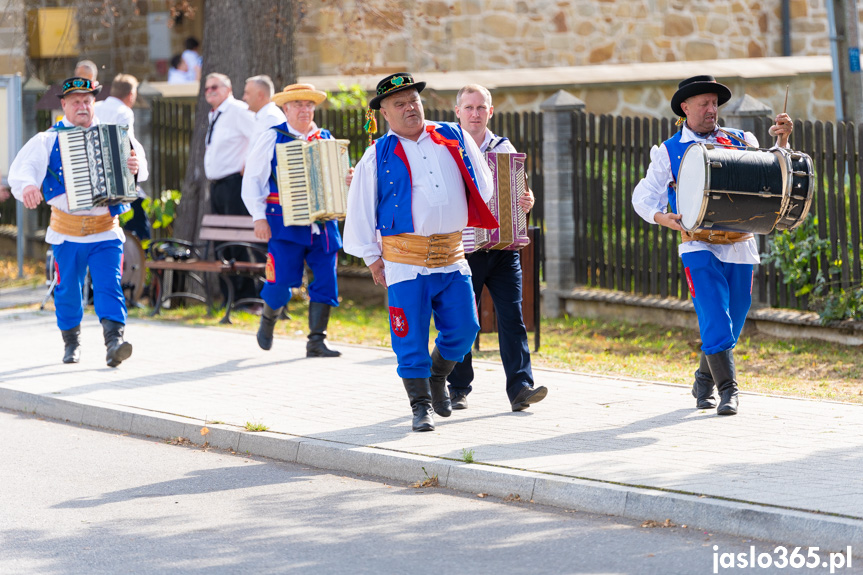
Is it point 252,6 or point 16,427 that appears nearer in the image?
point 16,427

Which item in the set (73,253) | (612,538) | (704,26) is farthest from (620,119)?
(704,26)

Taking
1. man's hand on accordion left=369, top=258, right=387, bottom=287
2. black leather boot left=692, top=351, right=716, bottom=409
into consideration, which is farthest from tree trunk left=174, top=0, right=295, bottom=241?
black leather boot left=692, top=351, right=716, bottom=409

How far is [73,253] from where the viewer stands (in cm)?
962

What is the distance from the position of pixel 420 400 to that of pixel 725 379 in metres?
1.80

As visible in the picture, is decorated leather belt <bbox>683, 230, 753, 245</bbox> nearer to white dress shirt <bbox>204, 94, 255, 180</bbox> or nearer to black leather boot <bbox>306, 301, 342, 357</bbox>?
black leather boot <bbox>306, 301, 342, 357</bbox>

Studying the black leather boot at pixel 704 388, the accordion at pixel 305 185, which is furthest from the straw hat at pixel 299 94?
the black leather boot at pixel 704 388

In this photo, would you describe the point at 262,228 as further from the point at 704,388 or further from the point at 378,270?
the point at 704,388

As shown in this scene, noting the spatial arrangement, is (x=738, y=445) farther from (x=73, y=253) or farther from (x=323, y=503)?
(x=73, y=253)

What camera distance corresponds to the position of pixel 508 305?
7.92m

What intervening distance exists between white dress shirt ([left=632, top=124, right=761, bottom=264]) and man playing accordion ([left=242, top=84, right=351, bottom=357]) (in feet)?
10.7

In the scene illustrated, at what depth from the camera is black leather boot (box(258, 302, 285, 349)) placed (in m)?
10.2

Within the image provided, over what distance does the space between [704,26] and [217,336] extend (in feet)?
36.0

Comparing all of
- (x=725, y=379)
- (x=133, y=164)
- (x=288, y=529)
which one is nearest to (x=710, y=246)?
(x=725, y=379)

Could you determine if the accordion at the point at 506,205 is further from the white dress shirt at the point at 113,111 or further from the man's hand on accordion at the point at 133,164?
the white dress shirt at the point at 113,111
